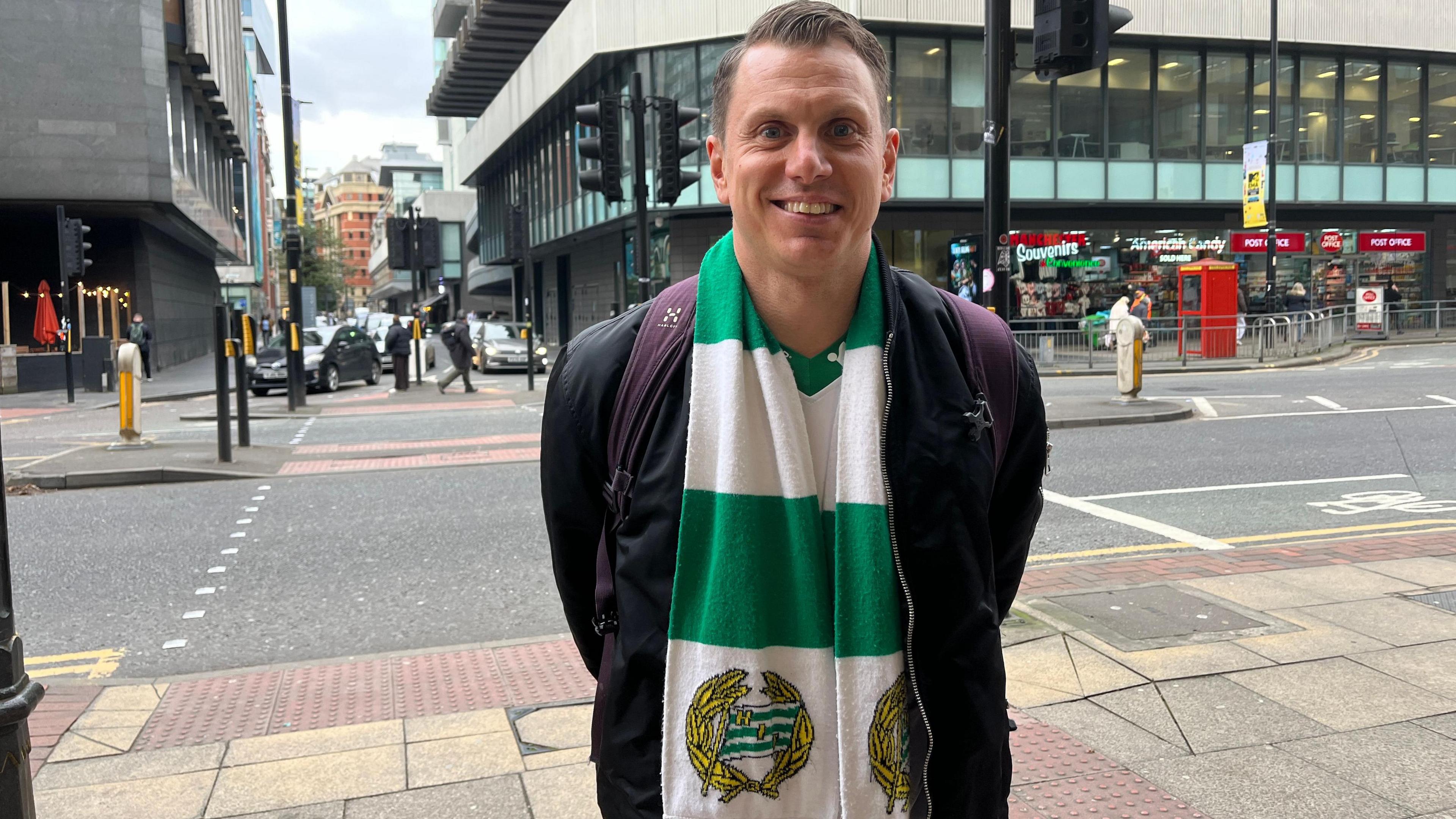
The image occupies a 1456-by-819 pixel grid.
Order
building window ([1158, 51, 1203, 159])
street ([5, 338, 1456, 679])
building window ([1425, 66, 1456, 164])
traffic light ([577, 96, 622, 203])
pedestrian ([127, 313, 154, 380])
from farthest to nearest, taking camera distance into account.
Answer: building window ([1425, 66, 1456, 164]), building window ([1158, 51, 1203, 159]), pedestrian ([127, 313, 154, 380]), traffic light ([577, 96, 622, 203]), street ([5, 338, 1456, 679])

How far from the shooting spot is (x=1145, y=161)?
31.1m

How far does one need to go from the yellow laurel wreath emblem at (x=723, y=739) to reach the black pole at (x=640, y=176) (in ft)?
40.7

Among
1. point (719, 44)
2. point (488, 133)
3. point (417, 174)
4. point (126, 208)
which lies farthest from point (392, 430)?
point (417, 174)

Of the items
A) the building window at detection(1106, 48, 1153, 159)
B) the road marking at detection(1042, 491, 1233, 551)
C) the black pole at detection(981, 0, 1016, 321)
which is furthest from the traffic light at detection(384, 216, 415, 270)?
the black pole at detection(981, 0, 1016, 321)

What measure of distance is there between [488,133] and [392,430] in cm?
3737

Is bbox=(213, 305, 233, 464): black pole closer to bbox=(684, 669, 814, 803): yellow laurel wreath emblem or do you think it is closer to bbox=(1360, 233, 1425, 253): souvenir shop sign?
bbox=(684, 669, 814, 803): yellow laurel wreath emblem

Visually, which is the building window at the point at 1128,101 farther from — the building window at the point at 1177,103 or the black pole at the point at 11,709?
the black pole at the point at 11,709

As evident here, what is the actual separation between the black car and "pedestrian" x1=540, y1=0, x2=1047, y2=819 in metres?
22.1

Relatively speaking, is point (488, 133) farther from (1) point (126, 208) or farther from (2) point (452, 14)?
(1) point (126, 208)

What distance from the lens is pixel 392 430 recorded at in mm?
15375

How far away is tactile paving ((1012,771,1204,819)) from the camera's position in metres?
3.31

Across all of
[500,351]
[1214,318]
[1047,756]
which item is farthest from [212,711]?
[500,351]

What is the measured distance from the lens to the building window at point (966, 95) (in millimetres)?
29547

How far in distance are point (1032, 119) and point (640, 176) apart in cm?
1915
